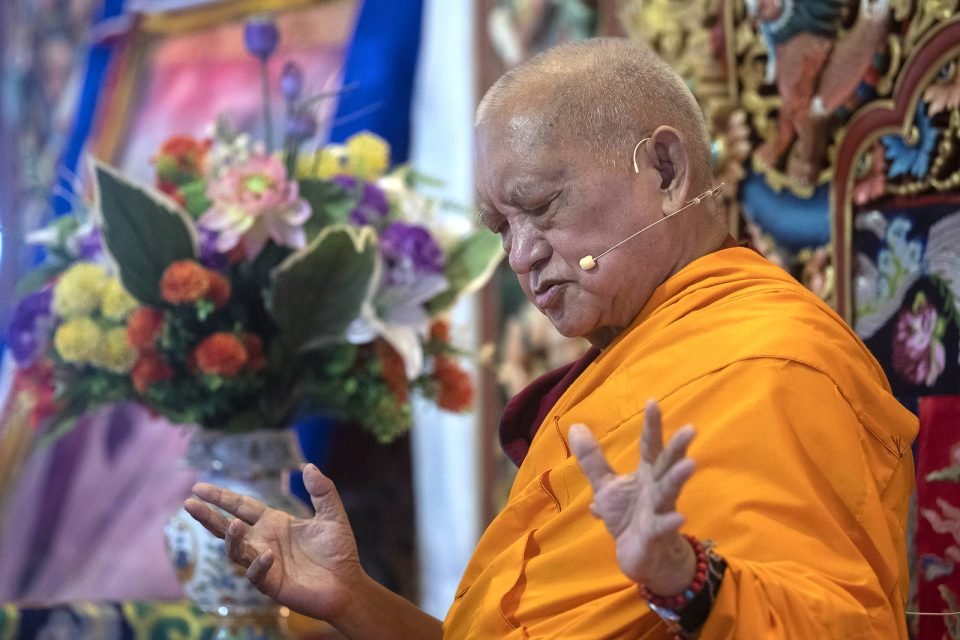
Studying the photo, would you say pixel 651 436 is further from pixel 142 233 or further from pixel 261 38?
pixel 261 38

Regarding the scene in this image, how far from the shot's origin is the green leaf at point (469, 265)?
2.13 meters

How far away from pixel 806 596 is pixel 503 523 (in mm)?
376

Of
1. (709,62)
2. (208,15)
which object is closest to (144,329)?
(709,62)

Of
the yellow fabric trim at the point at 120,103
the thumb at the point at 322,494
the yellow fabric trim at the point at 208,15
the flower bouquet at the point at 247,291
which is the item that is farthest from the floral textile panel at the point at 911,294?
the yellow fabric trim at the point at 120,103

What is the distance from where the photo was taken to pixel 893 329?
1683mm

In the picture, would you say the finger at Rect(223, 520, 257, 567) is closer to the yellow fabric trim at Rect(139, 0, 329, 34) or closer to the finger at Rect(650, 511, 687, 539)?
the finger at Rect(650, 511, 687, 539)

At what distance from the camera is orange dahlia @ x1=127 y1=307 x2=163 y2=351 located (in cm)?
194

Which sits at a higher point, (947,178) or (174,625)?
(947,178)

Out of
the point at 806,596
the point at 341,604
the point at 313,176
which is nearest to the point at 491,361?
the point at 313,176

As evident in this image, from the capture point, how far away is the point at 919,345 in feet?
5.36

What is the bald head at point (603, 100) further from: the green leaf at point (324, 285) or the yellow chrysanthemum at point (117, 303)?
the yellow chrysanthemum at point (117, 303)

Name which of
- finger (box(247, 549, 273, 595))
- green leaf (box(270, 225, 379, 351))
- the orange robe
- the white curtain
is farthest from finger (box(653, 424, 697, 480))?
the white curtain

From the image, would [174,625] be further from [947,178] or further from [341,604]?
[947,178]

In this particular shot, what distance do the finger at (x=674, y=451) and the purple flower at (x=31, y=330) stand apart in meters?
1.40
